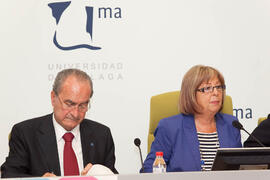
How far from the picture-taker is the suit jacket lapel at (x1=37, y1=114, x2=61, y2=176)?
287 centimetres

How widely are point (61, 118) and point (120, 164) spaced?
1.56 meters

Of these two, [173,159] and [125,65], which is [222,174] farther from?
[125,65]

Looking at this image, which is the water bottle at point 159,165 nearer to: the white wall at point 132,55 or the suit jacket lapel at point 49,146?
the suit jacket lapel at point 49,146

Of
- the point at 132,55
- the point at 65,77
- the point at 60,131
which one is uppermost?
the point at 132,55

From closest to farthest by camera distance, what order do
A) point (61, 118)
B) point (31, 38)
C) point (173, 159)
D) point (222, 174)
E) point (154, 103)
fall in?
1. point (222, 174)
2. point (61, 118)
3. point (173, 159)
4. point (154, 103)
5. point (31, 38)

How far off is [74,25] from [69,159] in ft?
5.85

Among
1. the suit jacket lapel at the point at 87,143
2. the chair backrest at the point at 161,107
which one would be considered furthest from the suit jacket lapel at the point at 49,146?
the chair backrest at the point at 161,107

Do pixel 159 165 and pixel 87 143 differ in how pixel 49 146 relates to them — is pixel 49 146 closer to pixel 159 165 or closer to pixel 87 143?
pixel 87 143

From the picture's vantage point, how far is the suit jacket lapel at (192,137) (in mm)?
3252

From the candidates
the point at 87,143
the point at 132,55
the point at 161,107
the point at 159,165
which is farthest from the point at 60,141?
the point at 132,55

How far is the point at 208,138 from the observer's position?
3373mm

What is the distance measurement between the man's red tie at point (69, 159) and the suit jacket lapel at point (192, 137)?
34.1 inches

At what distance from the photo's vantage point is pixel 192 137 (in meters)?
3.34

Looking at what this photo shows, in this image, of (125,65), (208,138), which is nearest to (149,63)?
(125,65)
